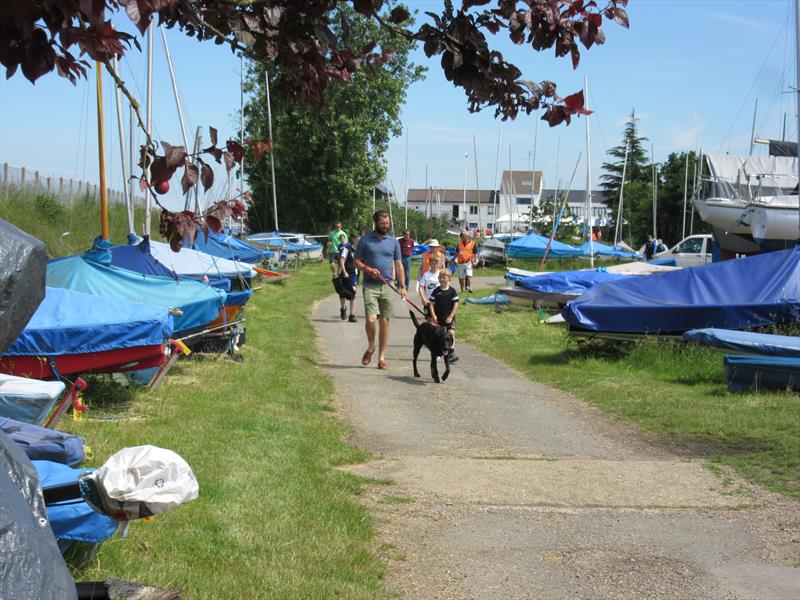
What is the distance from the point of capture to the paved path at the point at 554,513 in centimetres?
559

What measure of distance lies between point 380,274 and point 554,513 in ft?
23.7

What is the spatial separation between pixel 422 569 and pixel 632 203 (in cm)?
7450

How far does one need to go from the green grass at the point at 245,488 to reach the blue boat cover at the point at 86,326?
0.70 meters

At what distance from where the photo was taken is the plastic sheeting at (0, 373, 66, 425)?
21.9 feet

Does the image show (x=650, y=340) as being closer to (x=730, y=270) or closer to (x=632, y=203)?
(x=730, y=270)

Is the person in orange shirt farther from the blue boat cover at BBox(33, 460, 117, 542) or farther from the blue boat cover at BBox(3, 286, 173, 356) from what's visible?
the blue boat cover at BBox(33, 460, 117, 542)

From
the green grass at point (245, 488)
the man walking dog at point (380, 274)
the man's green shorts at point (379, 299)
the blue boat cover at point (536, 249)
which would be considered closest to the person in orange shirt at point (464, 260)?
the man walking dog at point (380, 274)

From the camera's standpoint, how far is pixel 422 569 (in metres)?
5.71

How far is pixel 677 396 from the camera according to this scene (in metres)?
11.5

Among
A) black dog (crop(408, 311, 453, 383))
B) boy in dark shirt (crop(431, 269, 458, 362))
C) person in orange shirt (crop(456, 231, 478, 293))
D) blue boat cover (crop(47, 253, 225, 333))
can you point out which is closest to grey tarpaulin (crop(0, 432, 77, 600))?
blue boat cover (crop(47, 253, 225, 333))

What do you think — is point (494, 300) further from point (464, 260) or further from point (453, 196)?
point (453, 196)

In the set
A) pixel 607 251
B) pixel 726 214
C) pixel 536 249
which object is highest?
pixel 726 214

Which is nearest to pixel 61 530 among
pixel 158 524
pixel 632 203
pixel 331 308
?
pixel 158 524

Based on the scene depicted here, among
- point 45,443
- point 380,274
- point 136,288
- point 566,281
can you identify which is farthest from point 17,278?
point 566,281
